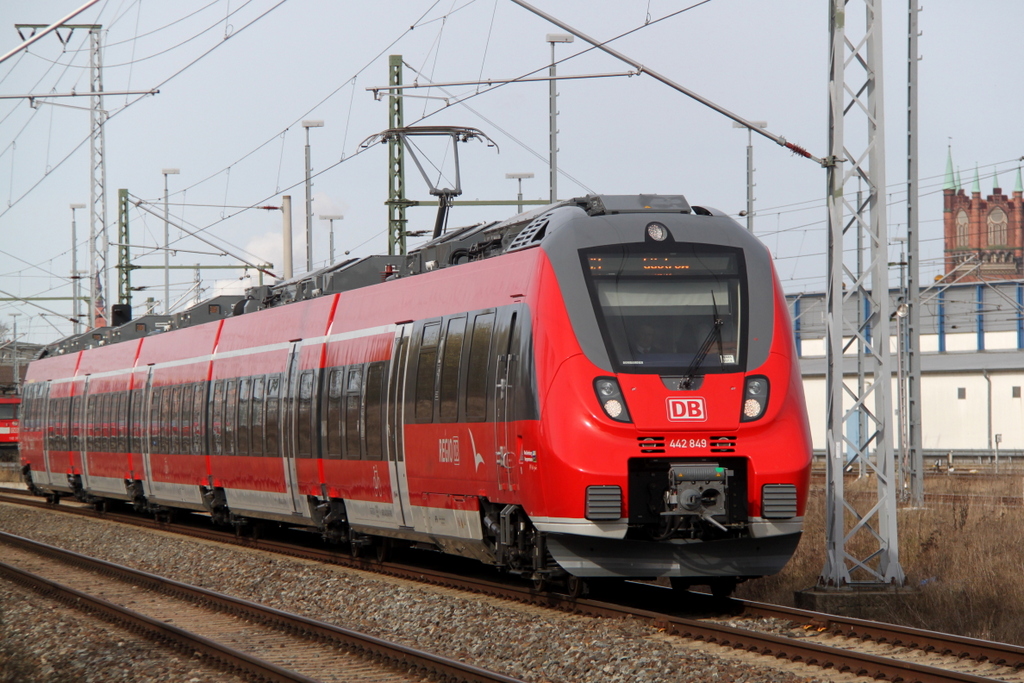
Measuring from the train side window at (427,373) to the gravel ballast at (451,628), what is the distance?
1.93m

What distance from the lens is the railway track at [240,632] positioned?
9.89 meters

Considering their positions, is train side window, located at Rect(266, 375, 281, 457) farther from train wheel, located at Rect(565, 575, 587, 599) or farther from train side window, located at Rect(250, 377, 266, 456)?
train wheel, located at Rect(565, 575, 587, 599)

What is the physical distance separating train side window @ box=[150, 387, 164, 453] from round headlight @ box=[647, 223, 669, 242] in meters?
15.5

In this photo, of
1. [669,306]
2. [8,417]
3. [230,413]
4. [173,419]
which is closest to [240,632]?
[669,306]

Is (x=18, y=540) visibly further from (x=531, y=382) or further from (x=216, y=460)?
(x=531, y=382)

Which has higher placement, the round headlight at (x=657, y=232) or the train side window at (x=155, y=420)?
the round headlight at (x=657, y=232)

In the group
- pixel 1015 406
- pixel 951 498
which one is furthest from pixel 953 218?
pixel 951 498

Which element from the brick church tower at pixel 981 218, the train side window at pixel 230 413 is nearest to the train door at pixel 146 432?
the train side window at pixel 230 413

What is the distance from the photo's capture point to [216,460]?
2216cm

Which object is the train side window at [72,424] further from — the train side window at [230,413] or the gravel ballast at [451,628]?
the gravel ballast at [451,628]

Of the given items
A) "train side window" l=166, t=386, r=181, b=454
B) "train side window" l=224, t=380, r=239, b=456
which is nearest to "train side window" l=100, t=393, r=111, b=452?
"train side window" l=166, t=386, r=181, b=454

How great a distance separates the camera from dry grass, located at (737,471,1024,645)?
37.7 feet

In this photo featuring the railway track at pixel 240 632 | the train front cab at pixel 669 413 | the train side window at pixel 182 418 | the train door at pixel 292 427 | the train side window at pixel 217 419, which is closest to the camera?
the railway track at pixel 240 632

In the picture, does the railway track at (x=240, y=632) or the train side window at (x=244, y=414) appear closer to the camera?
the railway track at (x=240, y=632)
